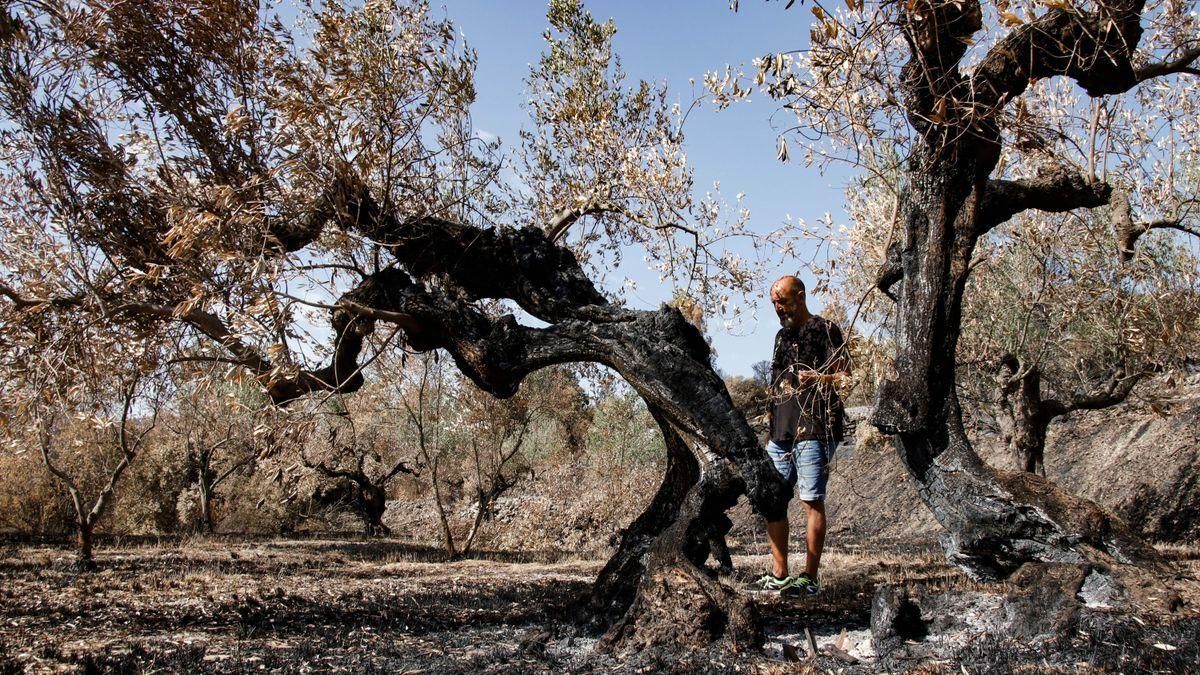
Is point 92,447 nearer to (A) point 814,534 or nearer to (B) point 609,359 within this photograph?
(B) point 609,359

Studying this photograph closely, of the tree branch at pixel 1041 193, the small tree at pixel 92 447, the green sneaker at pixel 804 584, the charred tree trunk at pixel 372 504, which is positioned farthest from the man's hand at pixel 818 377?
the charred tree trunk at pixel 372 504

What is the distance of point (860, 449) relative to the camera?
18875 mm

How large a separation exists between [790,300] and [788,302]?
0.8 inches

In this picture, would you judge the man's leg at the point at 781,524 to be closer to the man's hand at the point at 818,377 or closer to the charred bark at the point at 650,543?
the charred bark at the point at 650,543

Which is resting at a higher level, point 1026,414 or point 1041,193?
point 1041,193

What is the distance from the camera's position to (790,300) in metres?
6.13

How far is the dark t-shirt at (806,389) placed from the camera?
5.80 metres

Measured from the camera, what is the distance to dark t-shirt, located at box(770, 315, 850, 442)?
580cm

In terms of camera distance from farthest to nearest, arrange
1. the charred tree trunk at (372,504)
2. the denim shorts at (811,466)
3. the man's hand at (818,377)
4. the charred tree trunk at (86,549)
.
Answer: the charred tree trunk at (372,504) < the charred tree trunk at (86,549) < the denim shorts at (811,466) < the man's hand at (818,377)

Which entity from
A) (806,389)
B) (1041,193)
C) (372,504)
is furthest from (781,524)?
(372,504)

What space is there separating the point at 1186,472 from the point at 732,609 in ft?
35.6

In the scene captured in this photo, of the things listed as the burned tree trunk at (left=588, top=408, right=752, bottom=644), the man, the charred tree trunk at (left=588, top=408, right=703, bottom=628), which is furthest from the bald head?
the burned tree trunk at (left=588, top=408, right=752, bottom=644)

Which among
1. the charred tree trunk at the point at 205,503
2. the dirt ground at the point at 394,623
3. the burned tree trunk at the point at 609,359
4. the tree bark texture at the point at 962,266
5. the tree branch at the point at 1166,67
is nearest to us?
the dirt ground at the point at 394,623

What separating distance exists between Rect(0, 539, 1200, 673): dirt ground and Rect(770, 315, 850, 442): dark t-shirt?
50.5 inches
